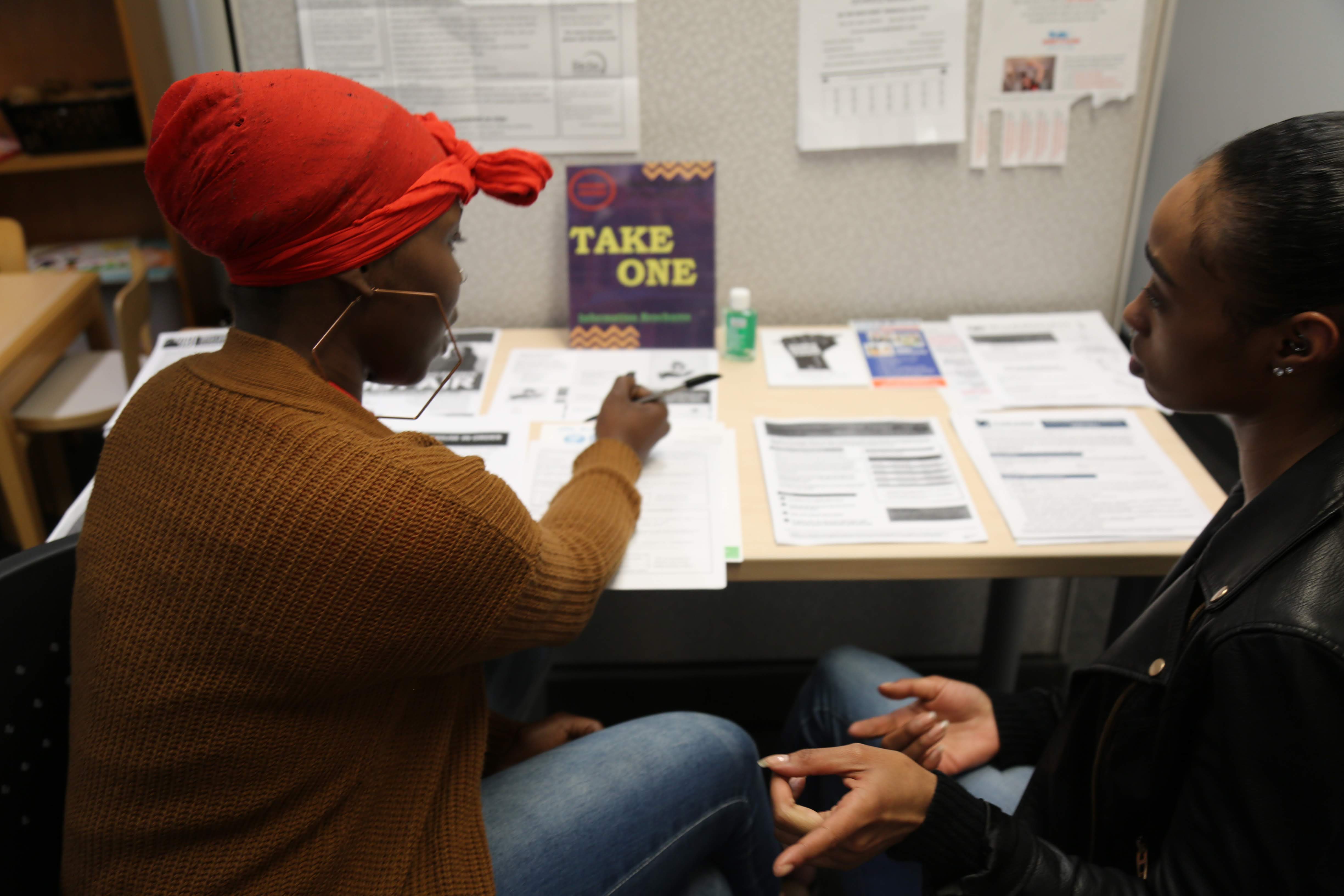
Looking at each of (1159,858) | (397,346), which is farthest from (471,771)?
(1159,858)

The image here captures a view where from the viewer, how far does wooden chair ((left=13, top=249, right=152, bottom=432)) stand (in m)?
1.71

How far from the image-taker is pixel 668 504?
937 mm

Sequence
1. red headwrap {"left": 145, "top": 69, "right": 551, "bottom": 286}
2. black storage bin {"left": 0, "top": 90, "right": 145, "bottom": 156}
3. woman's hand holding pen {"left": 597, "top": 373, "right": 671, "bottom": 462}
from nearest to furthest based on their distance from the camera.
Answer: red headwrap {"left": 145, "top": 69, "right": 551, "bottom": 286} → woman's hand holding pen {"left": 597, "top": 373, "right": 671, "bottom": 462} → black storage bin {"left": 0, "top": 90, "right": 145, "bottom": 156}

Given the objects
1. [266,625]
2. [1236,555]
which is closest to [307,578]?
[266,625]

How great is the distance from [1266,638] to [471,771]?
56cm

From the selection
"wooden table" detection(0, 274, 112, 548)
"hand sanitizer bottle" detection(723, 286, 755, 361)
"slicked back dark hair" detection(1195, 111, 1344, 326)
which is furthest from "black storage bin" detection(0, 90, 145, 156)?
"slicked back dark hair" detection(1195, 111, 1344, 326)

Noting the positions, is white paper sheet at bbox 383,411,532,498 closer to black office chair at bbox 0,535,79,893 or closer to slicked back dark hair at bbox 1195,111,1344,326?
black office chair at bbox 0,535,79,893

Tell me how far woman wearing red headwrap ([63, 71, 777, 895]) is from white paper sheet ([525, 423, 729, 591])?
12 cm

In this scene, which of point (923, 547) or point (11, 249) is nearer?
point (923, 547)

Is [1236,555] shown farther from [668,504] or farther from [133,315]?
[133,315]

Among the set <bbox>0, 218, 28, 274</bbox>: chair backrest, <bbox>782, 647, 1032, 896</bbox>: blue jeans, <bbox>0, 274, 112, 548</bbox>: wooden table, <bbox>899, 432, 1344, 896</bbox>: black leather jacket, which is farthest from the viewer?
<bbox>0, 218, 28, 274</bbox>: chair backrest

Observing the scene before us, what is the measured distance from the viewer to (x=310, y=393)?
0.62 m

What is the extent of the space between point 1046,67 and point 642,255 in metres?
0.60

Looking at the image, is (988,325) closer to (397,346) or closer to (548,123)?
(548,123)
